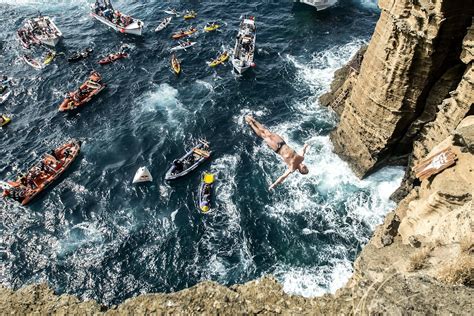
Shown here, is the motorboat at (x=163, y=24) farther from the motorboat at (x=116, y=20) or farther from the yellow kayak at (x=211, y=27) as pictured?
the yellow kayak at (x=211, y=27)

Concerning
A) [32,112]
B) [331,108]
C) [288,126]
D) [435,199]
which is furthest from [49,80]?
[435,199]

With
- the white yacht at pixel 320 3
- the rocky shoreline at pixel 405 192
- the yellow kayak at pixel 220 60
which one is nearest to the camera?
the rocky shoreline at pixel 405 192

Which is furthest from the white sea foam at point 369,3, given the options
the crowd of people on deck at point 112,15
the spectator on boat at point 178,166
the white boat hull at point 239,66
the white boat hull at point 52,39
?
the white boat hull at point 52,39

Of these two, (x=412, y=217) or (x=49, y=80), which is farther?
(x=49, y=80)

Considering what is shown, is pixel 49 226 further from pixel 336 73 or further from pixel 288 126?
pixel 336 73

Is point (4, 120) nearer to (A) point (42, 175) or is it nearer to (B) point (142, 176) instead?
(A) point (42, 175)

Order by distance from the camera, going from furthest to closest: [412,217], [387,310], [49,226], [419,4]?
[49,226]
[419,4]
[412,217]
[387,310]
